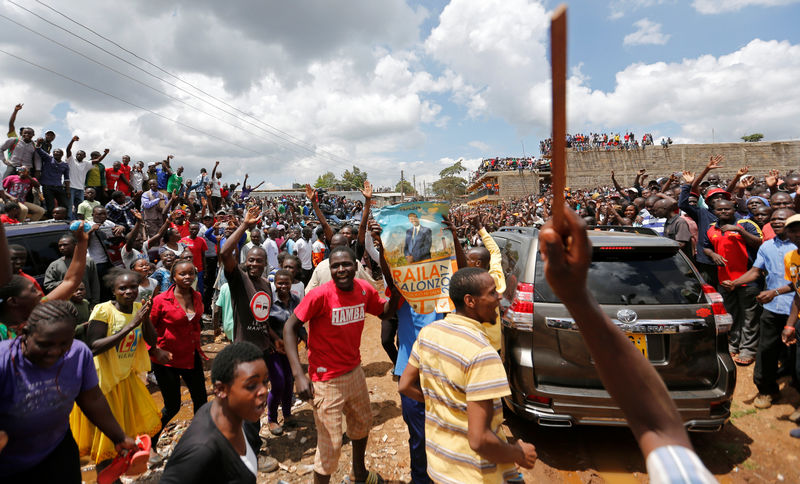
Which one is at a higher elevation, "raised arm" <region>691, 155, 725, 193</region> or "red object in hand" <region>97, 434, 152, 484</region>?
"raised arm" <region>691, 155, 725, 193</region>

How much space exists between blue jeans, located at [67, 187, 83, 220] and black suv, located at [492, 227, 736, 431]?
10241 mm

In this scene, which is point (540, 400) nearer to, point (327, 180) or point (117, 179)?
point (117, 179)

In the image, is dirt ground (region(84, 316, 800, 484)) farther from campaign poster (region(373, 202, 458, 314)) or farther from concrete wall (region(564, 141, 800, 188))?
concrete wall (region(564, 141, 800, 188))

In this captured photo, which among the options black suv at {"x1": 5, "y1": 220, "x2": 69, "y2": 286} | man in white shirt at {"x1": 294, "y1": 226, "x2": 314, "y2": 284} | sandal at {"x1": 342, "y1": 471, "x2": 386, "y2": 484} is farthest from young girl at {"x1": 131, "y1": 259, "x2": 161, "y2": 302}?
man in white shirt at {"x1": 294, "y1": 226, "x2": 314, "y2": 284}

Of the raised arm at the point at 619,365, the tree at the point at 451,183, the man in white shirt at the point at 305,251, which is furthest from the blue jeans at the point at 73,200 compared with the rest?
the tree at the point at 451,183

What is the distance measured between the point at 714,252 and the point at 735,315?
0.85 metres

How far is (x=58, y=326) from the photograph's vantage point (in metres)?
1.96

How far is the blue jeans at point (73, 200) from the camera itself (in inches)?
352

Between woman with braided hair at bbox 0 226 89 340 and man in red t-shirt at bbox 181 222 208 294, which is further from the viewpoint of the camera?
man in red t-shirt at bbox 181 222 208 294

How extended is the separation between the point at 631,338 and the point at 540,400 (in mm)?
832

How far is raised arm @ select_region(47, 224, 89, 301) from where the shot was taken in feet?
8.15

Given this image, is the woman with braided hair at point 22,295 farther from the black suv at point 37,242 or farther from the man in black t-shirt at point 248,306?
the black suv at point 37,242

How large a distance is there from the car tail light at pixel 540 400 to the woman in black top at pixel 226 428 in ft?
7.06

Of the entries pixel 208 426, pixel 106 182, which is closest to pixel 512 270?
pixel 208 426
